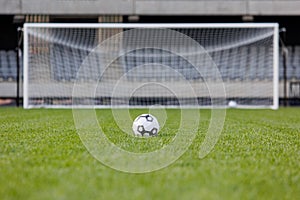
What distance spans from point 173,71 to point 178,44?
93cm

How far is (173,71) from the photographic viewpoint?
14484 millimetres

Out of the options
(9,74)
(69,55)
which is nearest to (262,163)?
(69,55)

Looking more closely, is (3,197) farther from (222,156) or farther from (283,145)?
(283,145)

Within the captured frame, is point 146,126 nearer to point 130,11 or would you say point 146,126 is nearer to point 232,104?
point 232,104

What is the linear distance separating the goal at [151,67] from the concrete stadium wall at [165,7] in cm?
159

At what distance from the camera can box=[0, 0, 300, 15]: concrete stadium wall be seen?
1619cm

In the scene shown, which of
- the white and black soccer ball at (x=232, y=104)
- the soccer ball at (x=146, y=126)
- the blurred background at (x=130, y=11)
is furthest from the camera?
the blurred background at (x=130, y=11)

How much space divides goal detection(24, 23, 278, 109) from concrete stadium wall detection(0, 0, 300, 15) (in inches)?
62.5

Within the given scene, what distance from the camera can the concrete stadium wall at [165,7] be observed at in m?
16.2

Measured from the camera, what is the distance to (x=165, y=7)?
16.6 metres

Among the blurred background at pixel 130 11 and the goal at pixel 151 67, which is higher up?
the blurred background at pixel 130 11

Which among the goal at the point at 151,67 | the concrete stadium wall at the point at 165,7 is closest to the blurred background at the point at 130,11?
the concrete stadium wall at the point at 165,7

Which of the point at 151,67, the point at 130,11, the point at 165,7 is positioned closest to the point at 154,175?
the point at 151,67

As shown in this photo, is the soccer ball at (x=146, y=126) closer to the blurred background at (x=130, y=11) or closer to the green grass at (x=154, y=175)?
the green grass at (x=154, y=175)
